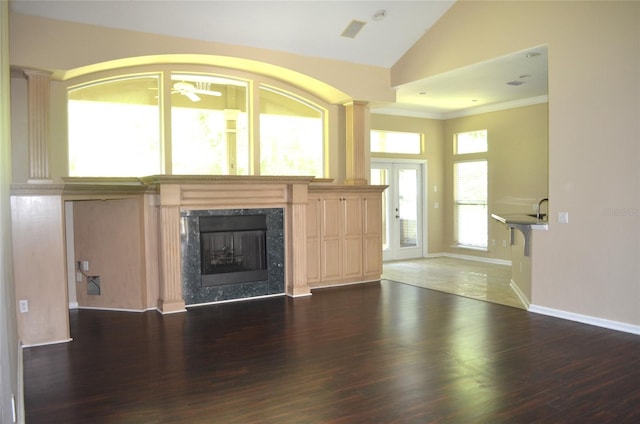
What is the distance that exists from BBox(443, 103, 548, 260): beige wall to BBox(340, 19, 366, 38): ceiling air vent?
408cm

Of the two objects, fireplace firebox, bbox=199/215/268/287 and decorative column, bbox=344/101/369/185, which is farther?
decorative column, bbox=344/101/369/185

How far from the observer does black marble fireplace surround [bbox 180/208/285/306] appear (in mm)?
6012

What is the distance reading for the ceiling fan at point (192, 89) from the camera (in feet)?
21.5

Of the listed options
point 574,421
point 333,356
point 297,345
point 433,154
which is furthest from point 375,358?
point 433,154

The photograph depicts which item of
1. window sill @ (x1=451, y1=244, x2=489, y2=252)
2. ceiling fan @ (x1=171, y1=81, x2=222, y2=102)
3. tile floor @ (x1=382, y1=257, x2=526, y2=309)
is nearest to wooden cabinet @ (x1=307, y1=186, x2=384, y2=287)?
tile floor @ (x1=382, y1=257, x2=526, y2=309)

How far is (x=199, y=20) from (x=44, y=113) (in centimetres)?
207

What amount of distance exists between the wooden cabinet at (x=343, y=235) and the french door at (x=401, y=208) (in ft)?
7.48

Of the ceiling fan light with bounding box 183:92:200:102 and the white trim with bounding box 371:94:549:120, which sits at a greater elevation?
the white trim with bounding box 371:94:549:120

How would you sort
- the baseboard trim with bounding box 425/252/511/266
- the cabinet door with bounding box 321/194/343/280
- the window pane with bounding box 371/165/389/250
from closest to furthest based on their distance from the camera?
1. the cabinet door with bounding box 321/194/343/280
2. the baseboard trim with bounding box 425/252/511/266
3. the window pane with bounding box 371/165/389/250

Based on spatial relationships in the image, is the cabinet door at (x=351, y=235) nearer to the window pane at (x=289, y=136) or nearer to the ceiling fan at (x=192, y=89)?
the window pane at (x=289, y=136)

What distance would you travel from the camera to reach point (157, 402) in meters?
3.20

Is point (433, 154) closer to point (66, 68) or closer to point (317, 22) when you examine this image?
point (317, 22)

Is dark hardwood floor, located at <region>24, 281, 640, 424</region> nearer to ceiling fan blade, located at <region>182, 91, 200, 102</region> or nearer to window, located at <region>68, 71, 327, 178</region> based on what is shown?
window, located at <region>68, 71, 327, 178</region>

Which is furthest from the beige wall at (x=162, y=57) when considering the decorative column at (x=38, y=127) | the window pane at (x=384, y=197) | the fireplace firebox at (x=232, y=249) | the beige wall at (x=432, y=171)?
the beige wall at (x=432, y=171)
